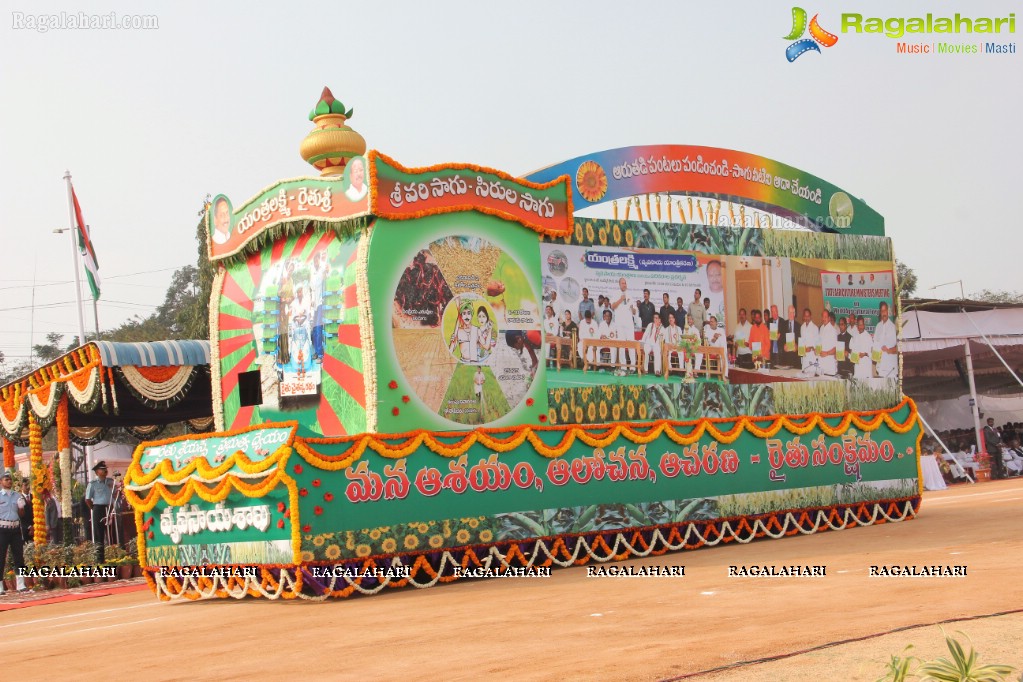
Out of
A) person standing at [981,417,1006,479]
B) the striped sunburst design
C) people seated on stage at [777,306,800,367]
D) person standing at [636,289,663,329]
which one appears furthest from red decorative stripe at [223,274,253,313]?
person standing at [981,417,1006,479]

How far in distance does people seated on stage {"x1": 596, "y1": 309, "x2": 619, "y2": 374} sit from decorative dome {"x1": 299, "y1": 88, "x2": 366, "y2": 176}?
400cm

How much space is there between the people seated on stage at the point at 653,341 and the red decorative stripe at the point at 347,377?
4278 mm

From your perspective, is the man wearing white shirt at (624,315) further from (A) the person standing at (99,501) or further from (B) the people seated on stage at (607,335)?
(A) the person standing at (99,501)

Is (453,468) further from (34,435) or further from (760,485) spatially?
(34,435)

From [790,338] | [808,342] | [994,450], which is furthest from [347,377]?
[994,450]

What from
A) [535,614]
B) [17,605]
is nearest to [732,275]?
[535,614]

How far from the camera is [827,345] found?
17.7 metres

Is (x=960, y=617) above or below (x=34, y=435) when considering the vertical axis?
below

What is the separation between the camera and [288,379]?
14.8 meters

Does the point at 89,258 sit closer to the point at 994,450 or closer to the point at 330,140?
the point at 330,140

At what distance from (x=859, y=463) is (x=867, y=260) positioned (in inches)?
130

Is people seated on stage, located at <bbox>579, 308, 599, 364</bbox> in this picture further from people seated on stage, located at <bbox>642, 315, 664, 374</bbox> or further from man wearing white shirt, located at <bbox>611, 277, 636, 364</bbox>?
people seated on stage, located at <bbox>642, 315, 664, 374</bbox>

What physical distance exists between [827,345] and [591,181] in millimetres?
4788

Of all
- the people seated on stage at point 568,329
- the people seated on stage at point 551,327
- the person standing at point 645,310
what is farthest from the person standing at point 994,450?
the people seated on stage at point 551,327
